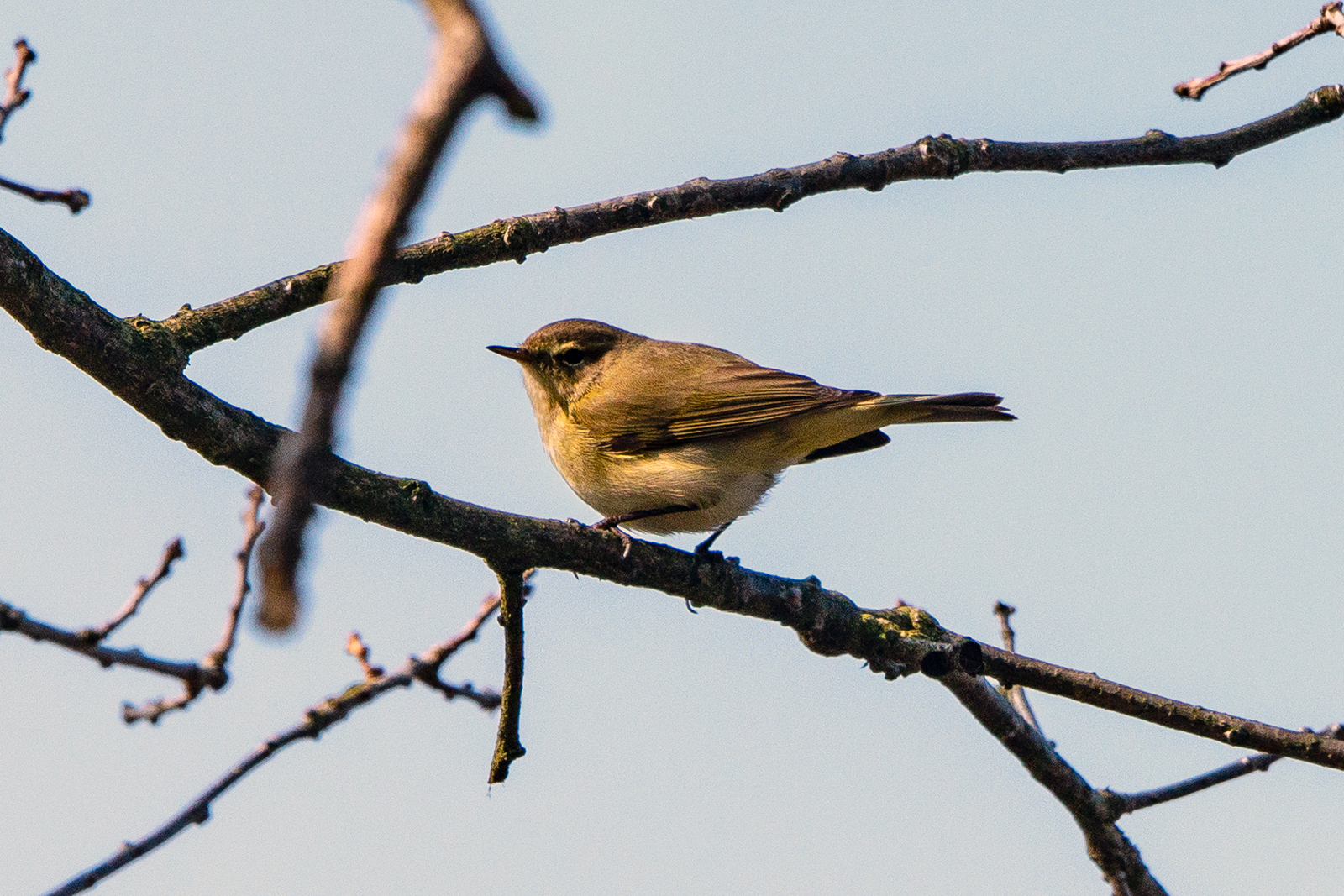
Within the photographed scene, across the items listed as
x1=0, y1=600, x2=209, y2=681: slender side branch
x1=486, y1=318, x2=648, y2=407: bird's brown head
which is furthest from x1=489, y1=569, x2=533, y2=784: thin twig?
x1=486, y1=318, x2=648, y2=407: bird's brown head

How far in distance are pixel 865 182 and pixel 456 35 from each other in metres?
3.75

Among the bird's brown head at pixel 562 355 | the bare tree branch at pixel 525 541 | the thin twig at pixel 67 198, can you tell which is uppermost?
the bird's brown head at pixel 562 355

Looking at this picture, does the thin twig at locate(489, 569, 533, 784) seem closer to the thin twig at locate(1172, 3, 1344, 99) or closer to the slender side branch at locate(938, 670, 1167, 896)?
the slender side branch at locate(938, 670, 1167, 896)

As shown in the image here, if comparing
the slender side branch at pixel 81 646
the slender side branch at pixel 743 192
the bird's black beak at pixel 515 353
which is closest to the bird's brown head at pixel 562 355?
the bird's black beak at pixel 515 353

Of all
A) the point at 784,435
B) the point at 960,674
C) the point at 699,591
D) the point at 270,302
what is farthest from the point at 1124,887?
the point at 270,302

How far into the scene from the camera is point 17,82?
3727mm

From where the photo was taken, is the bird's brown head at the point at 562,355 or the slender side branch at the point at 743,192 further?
the bird's brown head at the point at 562,355

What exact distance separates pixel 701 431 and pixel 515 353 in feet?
4.96

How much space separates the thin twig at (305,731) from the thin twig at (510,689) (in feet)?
1.89

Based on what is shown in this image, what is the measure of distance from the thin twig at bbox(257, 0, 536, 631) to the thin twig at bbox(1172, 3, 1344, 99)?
14.5 feet

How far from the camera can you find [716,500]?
6320mm

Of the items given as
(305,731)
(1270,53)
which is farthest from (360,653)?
(1270,53)

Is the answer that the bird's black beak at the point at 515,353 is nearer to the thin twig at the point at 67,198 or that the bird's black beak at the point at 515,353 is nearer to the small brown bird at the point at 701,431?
the small brown bird at the point at 701,431

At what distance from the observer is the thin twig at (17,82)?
3.62 meters
